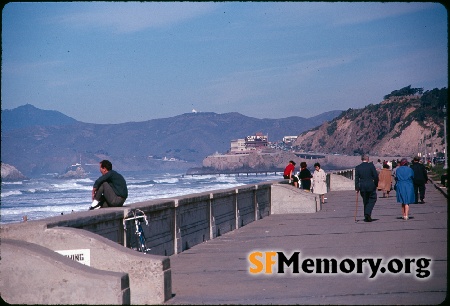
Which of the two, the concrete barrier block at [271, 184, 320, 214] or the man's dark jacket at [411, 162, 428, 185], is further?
the man's dark jacket at [411, 162, 428, 185]

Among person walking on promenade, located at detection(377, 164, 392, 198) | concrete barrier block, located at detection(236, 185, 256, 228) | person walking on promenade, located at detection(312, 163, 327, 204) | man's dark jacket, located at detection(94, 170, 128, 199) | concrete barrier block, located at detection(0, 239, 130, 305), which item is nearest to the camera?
concrete barrier block, located at detection(0, 239, 130, 305)

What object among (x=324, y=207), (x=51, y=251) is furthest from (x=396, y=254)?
(x=324, y=207)

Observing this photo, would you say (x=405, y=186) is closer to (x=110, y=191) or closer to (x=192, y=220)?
(x=192, y=220)

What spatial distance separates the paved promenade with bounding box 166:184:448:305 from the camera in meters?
9.78

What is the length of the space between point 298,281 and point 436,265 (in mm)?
2379

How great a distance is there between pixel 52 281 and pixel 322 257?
254 inches

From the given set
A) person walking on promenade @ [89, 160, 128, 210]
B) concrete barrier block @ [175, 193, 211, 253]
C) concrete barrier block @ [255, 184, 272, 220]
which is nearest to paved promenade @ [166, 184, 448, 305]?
concrete barrier block @ [175, 193, 211, 253]

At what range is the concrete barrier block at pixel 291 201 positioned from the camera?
2758 cm

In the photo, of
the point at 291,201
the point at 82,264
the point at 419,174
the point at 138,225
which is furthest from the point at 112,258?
the point at 419,174

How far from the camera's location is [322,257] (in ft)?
45.7

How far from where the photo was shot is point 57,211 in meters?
88.9

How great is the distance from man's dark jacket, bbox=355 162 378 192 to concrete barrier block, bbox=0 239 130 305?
13077 mm

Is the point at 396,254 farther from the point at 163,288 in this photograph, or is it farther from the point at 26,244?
the point at 26,244

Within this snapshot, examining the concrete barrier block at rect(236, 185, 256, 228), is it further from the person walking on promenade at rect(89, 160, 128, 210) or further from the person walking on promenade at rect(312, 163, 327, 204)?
the person walking on promenade at rect(89, 160, 128, 210)
